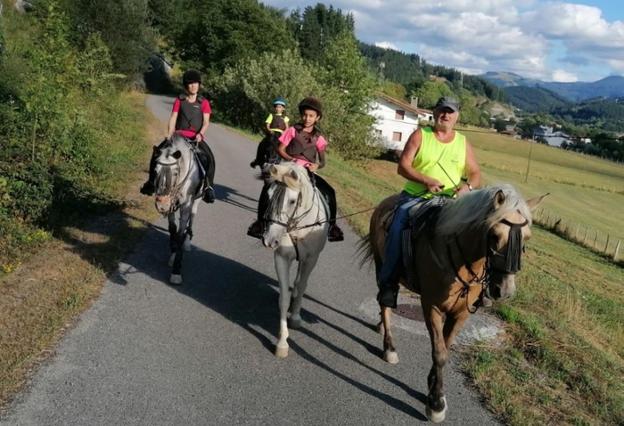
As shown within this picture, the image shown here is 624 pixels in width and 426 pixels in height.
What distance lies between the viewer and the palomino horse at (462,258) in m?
4.07

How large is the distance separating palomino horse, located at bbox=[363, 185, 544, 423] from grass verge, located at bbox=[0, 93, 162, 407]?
4054 millimetres

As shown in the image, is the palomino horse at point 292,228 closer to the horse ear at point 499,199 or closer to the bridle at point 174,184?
the bridle at point 174,184

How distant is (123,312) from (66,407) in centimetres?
209

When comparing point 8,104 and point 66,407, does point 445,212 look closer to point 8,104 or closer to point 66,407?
point 66,407

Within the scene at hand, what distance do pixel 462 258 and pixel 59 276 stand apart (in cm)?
568

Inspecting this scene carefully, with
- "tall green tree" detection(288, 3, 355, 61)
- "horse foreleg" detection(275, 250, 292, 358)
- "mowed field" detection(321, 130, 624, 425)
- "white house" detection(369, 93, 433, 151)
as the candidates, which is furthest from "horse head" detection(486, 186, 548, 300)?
"tall green tree" detection(288, 3, 355, 61)

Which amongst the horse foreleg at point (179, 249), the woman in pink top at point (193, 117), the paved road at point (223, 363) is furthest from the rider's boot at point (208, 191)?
the paved road at point (223, 363)

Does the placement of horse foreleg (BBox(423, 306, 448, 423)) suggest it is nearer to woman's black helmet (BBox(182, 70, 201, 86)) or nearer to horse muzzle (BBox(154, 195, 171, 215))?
horse muzzle (BBox(154, 195, 171, 215))

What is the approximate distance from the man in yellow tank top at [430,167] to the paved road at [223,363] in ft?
3.60

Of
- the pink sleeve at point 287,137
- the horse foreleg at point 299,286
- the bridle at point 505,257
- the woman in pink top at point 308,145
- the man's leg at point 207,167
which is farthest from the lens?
the man's leg at point 207,167

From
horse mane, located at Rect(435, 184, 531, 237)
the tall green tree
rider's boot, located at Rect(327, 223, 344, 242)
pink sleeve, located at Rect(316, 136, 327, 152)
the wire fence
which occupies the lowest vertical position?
the wire fence

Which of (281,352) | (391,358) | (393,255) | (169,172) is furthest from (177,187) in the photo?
(391,358)

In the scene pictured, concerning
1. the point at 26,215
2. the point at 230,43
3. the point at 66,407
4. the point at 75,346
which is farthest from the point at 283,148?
the point at 230,43

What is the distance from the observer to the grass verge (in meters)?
5.29
